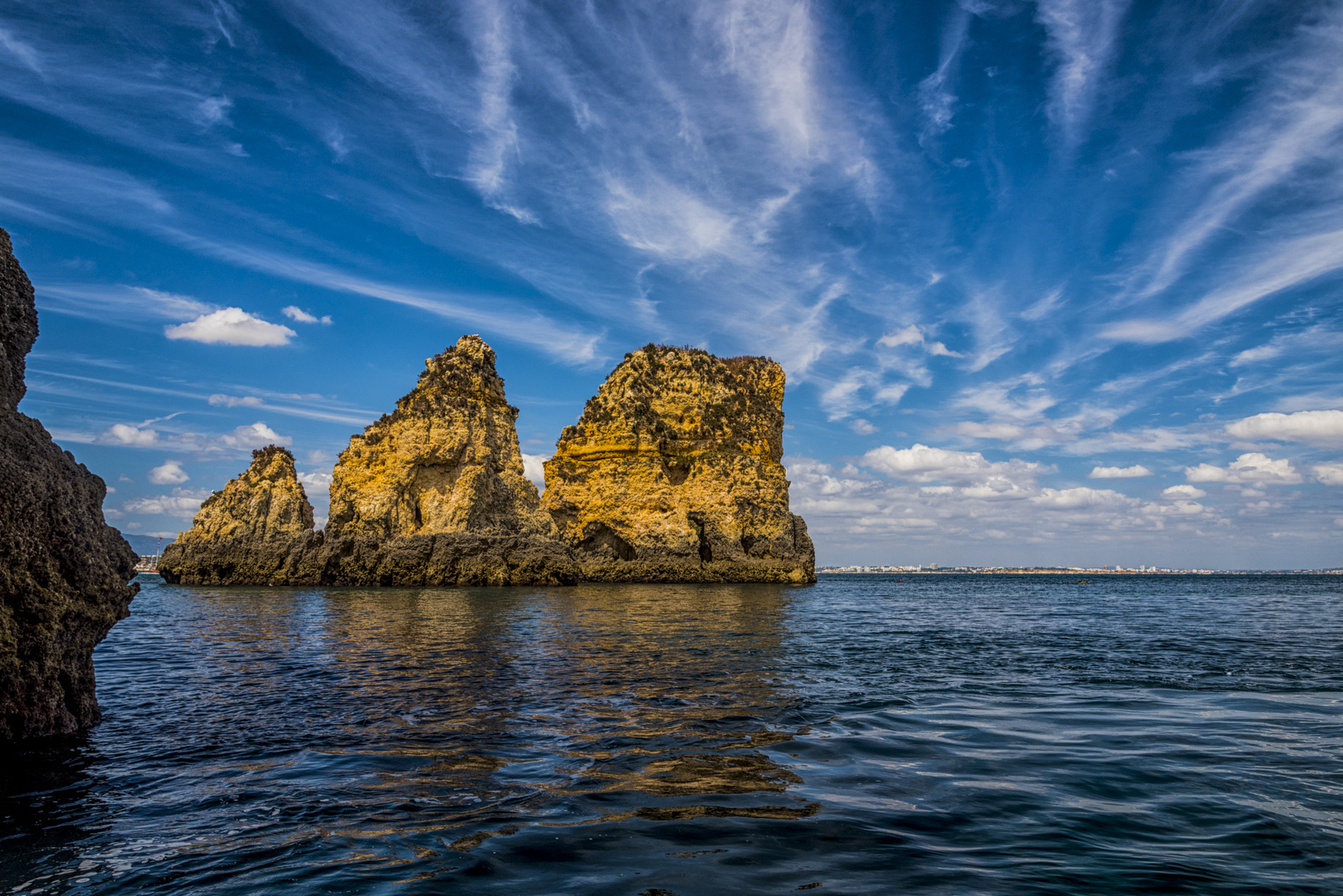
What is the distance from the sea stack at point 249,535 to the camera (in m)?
54.0

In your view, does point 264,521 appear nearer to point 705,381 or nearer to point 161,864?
point 705,381

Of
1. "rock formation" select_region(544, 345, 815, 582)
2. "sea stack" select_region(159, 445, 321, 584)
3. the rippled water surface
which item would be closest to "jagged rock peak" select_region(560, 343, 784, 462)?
"rock formation" select_region(544, 345, 815, 582)

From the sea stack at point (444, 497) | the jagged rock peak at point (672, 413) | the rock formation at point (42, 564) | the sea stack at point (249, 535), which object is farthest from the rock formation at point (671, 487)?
the rock formation at point (42, 564)

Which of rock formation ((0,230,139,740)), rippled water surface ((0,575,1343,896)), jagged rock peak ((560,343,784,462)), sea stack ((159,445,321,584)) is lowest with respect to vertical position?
rippled water surface ((0,575,1343,896))

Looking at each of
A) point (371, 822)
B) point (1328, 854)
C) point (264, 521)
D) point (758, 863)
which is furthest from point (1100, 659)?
point (264, 521)

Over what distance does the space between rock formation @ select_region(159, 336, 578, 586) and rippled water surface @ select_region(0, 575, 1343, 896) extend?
3680 centimetres

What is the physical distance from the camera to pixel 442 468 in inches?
2087

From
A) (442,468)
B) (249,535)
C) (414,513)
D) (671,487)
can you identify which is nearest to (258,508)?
(249,535)

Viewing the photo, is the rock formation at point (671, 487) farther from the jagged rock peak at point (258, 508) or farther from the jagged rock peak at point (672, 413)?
the jagged rock peak at point (258, 508)

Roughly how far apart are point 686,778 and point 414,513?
50355 mm

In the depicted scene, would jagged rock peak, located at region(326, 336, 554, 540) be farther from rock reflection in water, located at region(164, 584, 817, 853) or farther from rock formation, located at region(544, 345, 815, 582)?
rock reflection in water, located at region(164, 584, 817, 853)

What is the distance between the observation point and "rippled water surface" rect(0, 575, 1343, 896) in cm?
405

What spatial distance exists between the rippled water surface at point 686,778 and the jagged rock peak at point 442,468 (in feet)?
127

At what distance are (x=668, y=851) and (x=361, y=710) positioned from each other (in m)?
5.69
